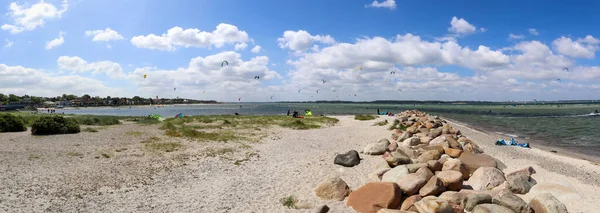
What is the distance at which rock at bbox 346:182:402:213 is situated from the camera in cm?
948

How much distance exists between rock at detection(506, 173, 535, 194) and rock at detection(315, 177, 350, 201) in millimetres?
5458

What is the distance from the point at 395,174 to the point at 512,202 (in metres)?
4.04

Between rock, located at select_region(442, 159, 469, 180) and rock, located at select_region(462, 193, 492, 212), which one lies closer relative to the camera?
rock, located at select_region(462, 193, 492, 212)

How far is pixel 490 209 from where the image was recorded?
8539mm

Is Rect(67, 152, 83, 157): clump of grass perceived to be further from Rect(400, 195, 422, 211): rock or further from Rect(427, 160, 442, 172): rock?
Rect(427, 160, 442, 172): rock

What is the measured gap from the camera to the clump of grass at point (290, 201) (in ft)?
Answer: 33.1

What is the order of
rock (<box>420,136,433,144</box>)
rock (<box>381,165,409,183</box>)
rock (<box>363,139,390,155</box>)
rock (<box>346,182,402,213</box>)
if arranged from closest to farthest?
rock (<box>346,182,402,213</box>), rock (<box>381,165,409,183</box>), rock (<box>363,139,390,155</box>), rock (<box>420,136,433,144</box>)

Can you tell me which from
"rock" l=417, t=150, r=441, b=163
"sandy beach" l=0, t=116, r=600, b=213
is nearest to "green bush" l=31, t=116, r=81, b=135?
"sandy beach" l=0, t=116, r=600, b=213

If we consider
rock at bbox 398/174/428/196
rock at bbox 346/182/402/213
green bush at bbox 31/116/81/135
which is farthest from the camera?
green bush at bbox 31/116/81/135

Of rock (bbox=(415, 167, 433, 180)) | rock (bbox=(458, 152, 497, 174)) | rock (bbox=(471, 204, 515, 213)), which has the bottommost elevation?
rock (bbox=(471, 204, 515, 213))

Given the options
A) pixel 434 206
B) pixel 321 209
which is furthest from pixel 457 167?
pixel 321 209

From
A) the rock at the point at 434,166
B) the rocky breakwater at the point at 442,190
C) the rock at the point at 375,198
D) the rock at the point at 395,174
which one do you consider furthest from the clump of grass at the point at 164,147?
the rock at the point at 434,166

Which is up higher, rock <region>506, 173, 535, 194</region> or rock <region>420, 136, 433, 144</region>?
rock <region>420, 136, 433, 144</region>

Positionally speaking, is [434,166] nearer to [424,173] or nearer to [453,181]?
[453,181]
